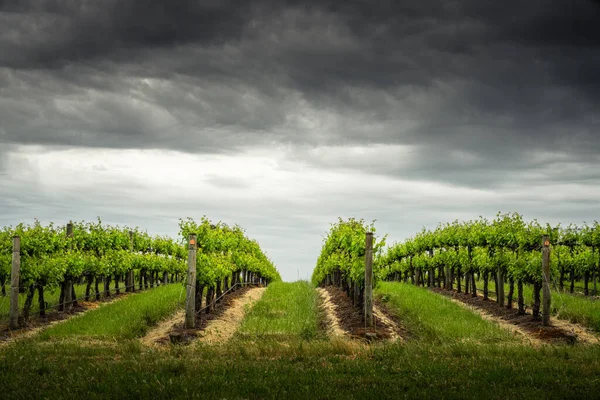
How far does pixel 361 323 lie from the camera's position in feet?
69.5

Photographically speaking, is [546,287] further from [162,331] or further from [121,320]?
[121,320]

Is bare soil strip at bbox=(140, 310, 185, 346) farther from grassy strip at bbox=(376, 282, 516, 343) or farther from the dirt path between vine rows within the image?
the dirt path between vine rows

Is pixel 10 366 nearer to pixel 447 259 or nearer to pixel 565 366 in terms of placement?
pixel 565 366

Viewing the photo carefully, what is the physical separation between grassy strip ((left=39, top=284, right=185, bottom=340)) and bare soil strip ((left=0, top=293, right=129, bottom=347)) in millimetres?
1005

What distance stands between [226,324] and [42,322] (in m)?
7.90

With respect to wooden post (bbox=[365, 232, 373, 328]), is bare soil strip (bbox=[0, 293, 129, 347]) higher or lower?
lower

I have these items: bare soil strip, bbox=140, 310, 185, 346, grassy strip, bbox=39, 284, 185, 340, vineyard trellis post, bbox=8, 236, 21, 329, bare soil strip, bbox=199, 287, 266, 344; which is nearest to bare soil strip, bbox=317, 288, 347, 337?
bare soil strip, bbox=199, 287, 266, 344

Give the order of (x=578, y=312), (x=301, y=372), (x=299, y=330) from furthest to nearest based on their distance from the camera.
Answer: (x=578, y=312) < (x=299, y=330) < (x=301, y=372)

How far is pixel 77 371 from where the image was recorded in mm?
11688

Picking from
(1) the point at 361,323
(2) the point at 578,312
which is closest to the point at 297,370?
(1) the point at 361,323

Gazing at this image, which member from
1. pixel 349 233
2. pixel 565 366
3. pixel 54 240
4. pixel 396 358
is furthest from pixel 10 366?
pixel 349 233

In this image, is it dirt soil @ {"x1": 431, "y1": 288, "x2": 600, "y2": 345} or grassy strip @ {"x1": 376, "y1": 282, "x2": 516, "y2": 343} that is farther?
dirt soil @ {"x1": 431, "y1": 288, "x2": 600, "y2": 345}

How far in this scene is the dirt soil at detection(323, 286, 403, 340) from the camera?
18766mm

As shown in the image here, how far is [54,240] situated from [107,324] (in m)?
7.46
